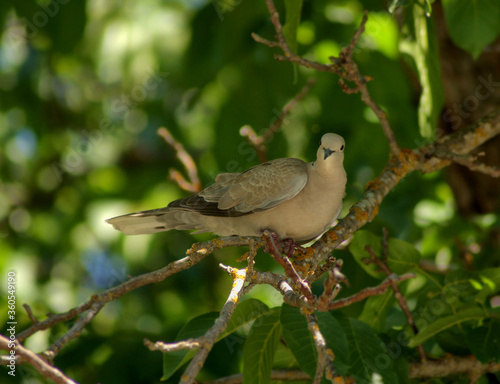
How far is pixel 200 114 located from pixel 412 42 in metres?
3.37

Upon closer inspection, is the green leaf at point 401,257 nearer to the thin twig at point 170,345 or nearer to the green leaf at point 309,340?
the green leaf at point 309,340

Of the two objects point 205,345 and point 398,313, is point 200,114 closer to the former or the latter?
point 398,313

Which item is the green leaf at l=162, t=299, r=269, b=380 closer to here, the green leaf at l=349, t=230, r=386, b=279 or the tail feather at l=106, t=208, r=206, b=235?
the green leaf at l=349, t=230, r=386, b=279

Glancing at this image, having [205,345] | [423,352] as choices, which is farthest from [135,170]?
[205,345]

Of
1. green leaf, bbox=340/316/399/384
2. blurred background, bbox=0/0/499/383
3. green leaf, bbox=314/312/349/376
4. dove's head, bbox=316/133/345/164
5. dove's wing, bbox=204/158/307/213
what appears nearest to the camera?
green leaf, bbox=314/312/349/376

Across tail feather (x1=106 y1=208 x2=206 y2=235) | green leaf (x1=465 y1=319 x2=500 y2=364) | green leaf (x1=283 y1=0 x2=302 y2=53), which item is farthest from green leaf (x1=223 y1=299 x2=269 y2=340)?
green leaf (x1=283 y1=0 x2=302 y2=53)

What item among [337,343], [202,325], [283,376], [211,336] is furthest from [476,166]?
[211,336]

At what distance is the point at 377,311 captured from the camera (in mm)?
2830

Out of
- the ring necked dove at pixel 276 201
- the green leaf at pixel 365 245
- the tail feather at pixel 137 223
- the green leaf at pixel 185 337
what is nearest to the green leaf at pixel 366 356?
the green leaf at pixel 365 245

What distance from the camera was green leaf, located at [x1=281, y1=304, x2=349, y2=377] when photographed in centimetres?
225

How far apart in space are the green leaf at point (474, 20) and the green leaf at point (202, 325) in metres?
1.64

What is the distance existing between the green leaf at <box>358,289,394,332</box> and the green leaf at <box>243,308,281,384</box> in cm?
59

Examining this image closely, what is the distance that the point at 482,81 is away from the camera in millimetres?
4242

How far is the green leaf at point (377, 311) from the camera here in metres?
2.82
